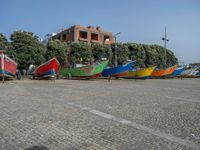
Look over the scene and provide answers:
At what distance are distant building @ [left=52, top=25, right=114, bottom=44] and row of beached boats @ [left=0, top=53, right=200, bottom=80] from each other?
118ft

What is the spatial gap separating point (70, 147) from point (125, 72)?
19877 millimetres

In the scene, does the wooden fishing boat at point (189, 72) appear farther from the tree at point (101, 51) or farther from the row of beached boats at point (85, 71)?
the tree at point (101, 51)

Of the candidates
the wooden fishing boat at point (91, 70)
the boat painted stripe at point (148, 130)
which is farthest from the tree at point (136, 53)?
the boat painted stripe at point (148, 130)

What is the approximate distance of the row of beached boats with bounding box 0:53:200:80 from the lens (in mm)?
16269

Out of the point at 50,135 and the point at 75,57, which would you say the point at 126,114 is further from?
the point at 75,57

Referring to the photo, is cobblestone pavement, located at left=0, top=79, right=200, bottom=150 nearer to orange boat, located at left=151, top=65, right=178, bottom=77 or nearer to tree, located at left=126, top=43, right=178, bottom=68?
orange boat, located at left=151, top=65, right=178, bottom=77

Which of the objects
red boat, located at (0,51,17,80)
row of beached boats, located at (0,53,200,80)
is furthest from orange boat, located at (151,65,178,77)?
red boat, located at (0,51,17,80)

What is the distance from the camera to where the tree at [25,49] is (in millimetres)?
23672

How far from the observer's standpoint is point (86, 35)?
63.1 metres

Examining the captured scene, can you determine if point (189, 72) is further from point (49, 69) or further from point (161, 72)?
point (49, 69)

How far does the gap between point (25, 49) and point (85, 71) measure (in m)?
8.36

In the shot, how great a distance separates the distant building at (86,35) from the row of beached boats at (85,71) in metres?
35.9

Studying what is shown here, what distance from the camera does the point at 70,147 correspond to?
3.15m

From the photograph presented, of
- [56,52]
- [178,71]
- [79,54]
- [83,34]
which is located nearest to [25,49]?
[56,52]
